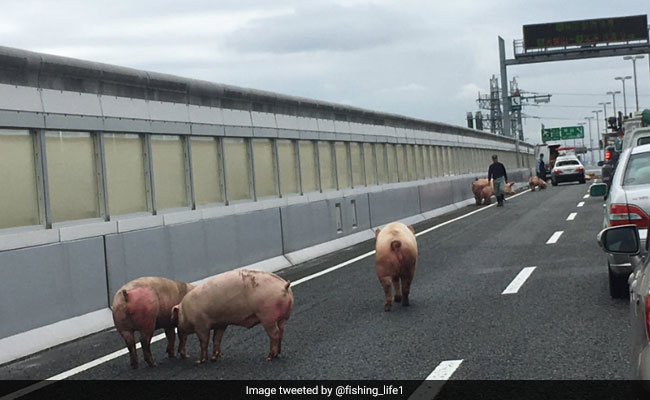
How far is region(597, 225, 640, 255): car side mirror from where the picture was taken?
4.98 metres

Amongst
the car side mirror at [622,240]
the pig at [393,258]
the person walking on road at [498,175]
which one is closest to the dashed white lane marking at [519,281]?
the pig at [393,258]

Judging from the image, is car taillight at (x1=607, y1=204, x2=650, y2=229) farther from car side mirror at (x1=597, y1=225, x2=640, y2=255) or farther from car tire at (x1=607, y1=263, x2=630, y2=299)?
car side mirror at (x1=597, y1=225, x2=640, y2=255)

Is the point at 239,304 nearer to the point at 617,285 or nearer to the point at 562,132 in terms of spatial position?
the point at 617,285

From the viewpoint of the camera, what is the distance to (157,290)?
303 inches

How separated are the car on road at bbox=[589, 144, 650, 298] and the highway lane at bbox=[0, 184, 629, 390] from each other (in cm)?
30

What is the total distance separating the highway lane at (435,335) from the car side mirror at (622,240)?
159 cm

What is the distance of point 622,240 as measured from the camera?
5023 millimetres

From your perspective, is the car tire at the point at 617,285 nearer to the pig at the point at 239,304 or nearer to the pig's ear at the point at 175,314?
the pig at the point at 239,304

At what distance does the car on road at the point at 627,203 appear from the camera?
30.2 feet

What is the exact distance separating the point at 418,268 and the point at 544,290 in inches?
143
